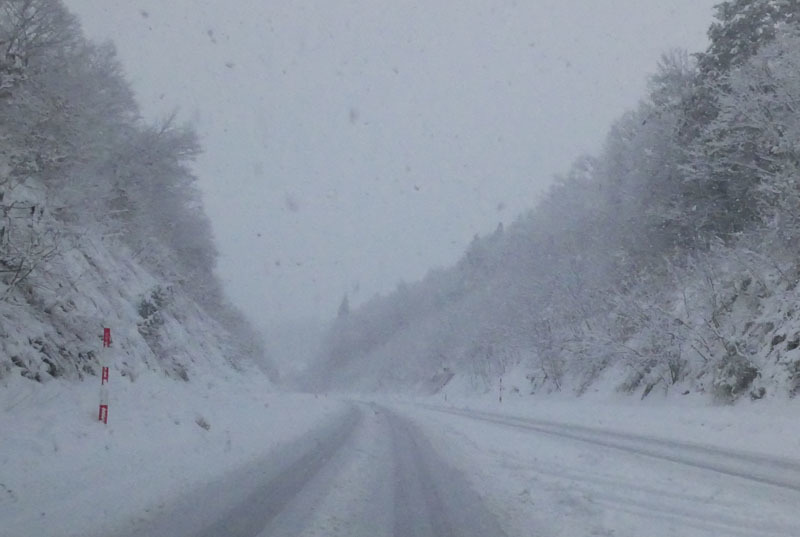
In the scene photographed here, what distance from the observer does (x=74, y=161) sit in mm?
14703

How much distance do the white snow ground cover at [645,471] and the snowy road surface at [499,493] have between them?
25 mm

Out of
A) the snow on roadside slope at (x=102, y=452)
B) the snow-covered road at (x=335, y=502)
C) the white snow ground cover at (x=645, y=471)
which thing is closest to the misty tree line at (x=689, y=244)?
the white snow ground cover at (x=645, y=471)

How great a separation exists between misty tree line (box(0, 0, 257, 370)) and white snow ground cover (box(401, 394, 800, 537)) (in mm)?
7573

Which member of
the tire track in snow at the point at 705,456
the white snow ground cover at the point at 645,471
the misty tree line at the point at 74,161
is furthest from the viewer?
the misty tree line at the point at 74,161

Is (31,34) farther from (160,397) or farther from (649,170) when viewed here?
(649,170)

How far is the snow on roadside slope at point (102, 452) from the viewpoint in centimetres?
544

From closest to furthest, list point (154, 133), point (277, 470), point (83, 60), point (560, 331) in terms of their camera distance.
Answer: point (277, 470) < point (83, 60) < point (154, 133) < point (560, 331)

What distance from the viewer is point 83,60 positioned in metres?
18.0

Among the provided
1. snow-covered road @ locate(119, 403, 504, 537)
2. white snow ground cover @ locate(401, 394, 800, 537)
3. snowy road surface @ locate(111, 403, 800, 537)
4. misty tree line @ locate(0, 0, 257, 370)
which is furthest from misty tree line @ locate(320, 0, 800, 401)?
misty tree line @ locate(0, 0, 257, 370)

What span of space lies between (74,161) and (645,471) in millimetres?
14232

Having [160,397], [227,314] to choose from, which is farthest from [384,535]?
[227,314]

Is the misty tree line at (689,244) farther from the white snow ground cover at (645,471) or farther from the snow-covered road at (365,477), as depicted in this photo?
the snow-covered road at (365,477)

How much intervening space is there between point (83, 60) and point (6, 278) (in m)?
11.4

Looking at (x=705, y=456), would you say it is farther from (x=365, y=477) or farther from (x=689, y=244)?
(x=689, y=244)
